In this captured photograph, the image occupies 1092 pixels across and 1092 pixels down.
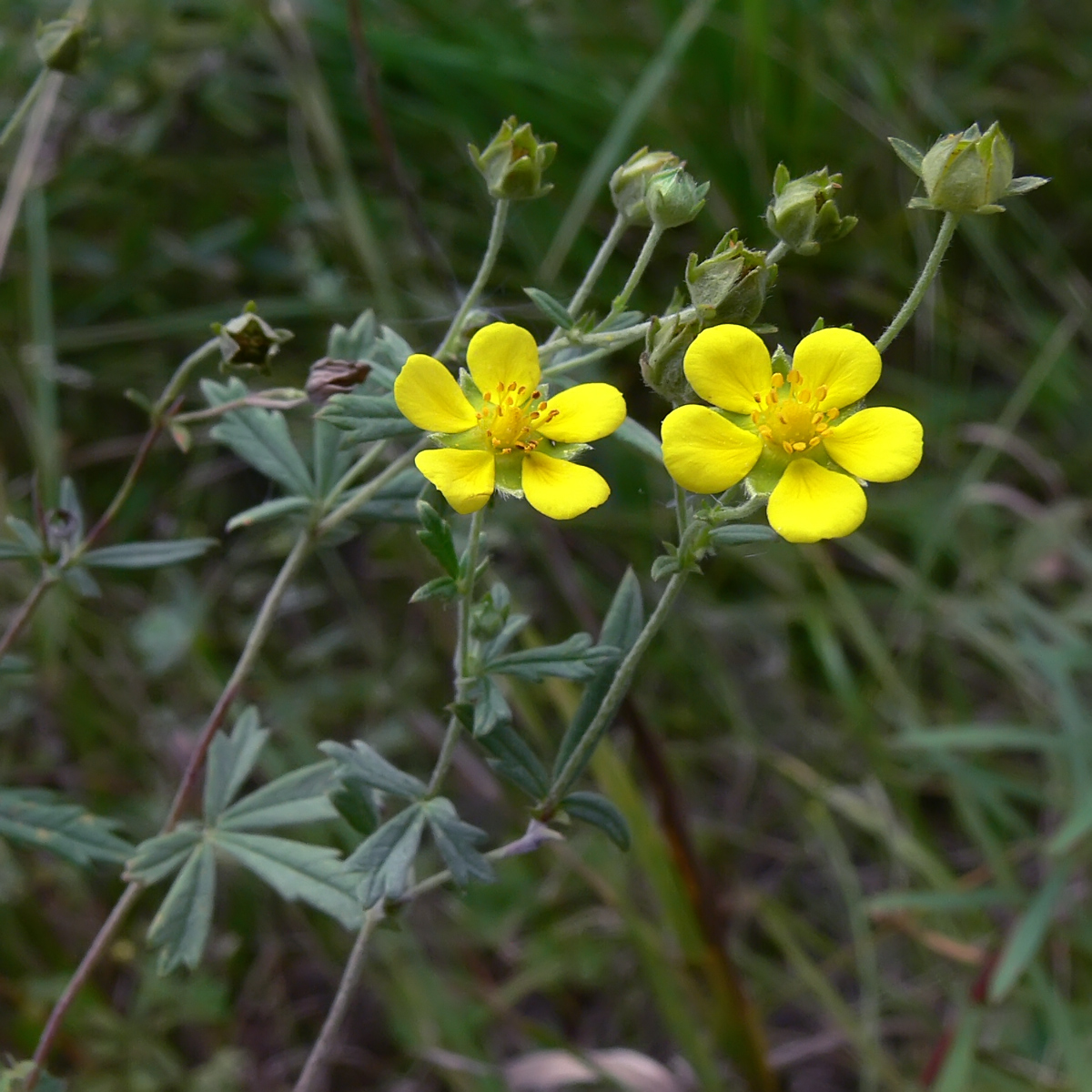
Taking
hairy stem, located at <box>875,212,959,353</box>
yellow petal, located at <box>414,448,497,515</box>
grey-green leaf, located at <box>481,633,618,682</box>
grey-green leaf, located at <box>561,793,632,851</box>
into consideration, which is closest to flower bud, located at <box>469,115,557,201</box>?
yellow petal, located at <box>414,448,497,515</box>

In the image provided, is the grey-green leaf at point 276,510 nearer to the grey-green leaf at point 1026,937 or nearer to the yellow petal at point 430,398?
the yellow petal at point 430,398

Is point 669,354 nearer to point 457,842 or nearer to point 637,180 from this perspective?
point 637,180

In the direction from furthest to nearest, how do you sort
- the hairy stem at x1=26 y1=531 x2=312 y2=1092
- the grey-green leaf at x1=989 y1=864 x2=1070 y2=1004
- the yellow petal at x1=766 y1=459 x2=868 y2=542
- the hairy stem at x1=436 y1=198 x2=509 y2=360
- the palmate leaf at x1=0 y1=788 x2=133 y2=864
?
the grey-green leaf at x1=989 y1=864 x2=1070 y2=1004 → the palmate leaf at x1=0 y1=788 x2=133 y2=864 → the hairy stem at x1=26 y1=531 x2=312 y2=1092 → the hairy stem at x1=436 y1=198 x2=509 y2=360 → the yellow petal at x1=766 y1=459 x2=868 y2=542

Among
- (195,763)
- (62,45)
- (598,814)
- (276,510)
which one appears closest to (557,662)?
(598,814)

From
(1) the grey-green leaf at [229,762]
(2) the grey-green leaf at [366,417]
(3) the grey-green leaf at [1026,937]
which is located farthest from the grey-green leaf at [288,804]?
(3) the grey-green leaf at [1026,937]

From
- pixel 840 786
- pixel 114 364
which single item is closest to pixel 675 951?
pixel 840 786

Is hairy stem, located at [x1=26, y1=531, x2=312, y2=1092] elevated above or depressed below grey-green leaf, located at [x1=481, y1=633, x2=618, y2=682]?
below

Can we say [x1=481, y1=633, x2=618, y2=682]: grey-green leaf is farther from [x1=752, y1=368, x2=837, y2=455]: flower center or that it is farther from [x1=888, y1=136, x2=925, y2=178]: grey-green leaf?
[x1=888, y1=136, x2=925, y2=178]: grey-green leaf
